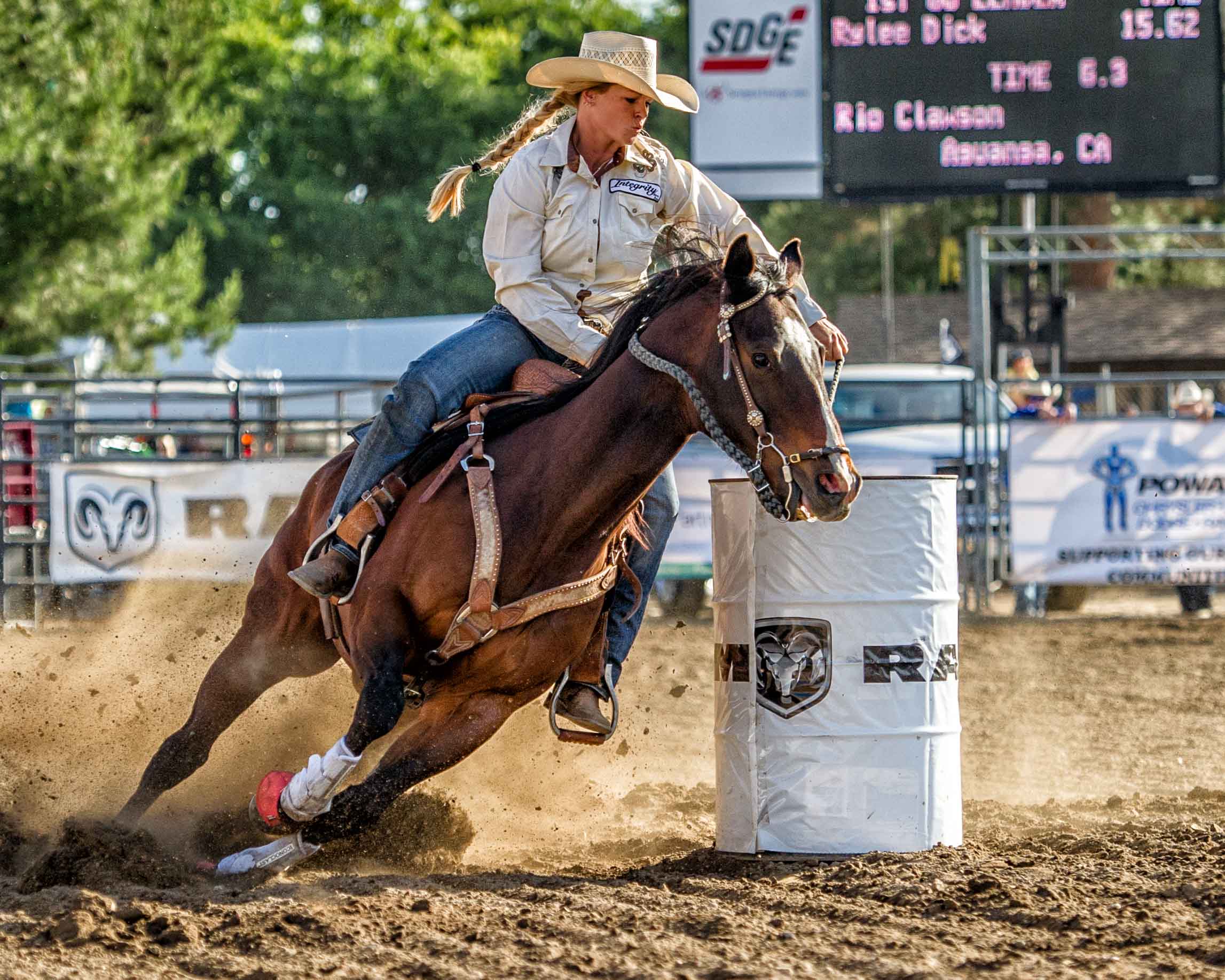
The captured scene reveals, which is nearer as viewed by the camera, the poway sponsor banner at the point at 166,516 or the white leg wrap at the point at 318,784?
the white leg wrap at the point at 318,784

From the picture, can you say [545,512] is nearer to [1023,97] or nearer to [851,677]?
[851,677]

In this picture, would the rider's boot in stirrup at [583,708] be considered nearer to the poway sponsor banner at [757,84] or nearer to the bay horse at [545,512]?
the bay horse at [545,512]

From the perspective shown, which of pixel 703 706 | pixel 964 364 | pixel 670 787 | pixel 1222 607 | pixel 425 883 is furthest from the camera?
pixel 964 364

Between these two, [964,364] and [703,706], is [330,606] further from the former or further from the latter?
[964,364]

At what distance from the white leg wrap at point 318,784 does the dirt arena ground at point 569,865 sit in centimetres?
21

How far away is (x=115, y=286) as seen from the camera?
78.0 feet

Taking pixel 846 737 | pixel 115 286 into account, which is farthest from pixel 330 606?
pixel 115 286

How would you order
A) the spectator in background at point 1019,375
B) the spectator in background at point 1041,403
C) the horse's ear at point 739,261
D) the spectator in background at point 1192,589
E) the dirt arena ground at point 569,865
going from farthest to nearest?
the spectator in background at point 1019,375 < the spectator in background at point 1192,589 < the spectator in background at point 1041,403 < the horse's ear at point 739,261 < the dirt arena ground at point 569,865

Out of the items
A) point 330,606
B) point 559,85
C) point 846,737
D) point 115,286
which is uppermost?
point 115,286

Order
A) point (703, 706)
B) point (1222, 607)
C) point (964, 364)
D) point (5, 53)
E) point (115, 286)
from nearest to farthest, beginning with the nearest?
point (703, 706)
point (1222, 607)
point (964, 364)
point (5, 53)
point (115, 286)

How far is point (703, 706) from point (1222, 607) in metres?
7.88

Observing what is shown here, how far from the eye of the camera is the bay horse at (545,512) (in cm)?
424

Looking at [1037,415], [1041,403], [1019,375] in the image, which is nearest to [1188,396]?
[1041,403]

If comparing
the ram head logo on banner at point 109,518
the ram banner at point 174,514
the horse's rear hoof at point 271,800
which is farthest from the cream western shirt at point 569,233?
the ram head logo on banner at point 109,518
